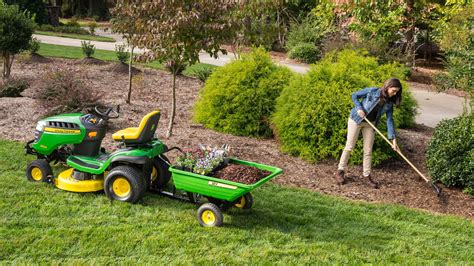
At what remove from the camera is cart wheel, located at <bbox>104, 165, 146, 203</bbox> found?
500 cm

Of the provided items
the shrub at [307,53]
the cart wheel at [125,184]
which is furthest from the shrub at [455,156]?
the shrub at [307,53]

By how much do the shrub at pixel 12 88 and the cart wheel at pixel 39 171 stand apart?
15.0 feet

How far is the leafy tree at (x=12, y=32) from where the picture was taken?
34.6 feet

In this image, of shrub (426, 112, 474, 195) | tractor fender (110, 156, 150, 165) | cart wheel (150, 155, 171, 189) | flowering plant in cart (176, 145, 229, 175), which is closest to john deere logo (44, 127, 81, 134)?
tractor fender (110, 156, 150, 165)

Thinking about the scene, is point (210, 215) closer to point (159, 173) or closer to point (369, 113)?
point (159, 173)

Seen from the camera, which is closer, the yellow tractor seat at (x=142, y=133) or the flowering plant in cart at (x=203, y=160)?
the flowering plant in cart at (x=203, y=160)

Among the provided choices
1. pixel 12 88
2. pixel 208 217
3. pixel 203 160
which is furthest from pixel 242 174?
pixel 12 88

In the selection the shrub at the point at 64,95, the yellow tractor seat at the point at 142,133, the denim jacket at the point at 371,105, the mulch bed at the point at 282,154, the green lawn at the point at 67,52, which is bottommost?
the mulch bed at the point at 282,154

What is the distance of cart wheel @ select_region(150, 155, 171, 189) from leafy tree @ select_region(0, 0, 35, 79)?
258 inches

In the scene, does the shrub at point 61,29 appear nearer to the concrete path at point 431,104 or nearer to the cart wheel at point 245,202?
the concrete path at point 431,104

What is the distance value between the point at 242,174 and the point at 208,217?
1.68 feet

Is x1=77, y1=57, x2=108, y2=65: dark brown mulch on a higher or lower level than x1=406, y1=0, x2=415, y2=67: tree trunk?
lower

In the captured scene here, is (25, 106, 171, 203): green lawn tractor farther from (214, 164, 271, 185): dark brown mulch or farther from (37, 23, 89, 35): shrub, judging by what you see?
(37, 23, 89, 35): shrub

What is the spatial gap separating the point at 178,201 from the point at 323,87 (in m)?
3.05
